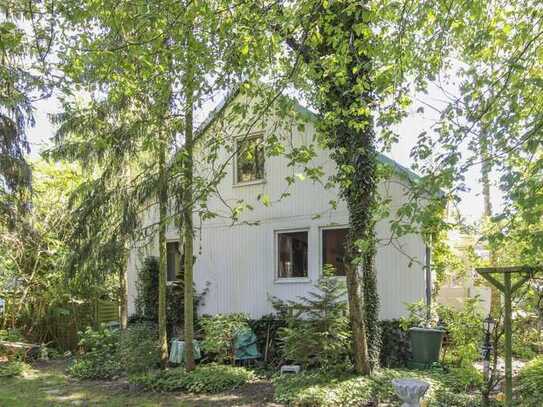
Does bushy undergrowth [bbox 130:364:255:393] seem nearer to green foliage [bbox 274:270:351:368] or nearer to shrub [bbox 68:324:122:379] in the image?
green foliage [bbox 274:270:351:368]

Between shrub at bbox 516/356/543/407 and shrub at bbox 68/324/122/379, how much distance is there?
22.9 feet

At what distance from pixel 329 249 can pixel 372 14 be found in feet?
19.9

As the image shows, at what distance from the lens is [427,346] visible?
8891 millimetres

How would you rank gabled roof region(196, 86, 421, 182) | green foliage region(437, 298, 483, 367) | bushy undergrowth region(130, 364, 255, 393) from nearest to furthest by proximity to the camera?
Answer: gabled roof region(196, 86, 421, 182) → green foliage region(437, 298, 483, 367) → bushy undergrowth region(130, 364, 255, 393)

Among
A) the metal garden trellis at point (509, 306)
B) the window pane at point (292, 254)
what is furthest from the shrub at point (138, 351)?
the metal garden trellis at point (509, 306)

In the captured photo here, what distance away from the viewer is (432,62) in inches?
243

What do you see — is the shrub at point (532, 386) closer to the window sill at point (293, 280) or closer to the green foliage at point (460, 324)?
the green foliage at point (460, 324)

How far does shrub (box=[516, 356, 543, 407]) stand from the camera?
5915 millimetres

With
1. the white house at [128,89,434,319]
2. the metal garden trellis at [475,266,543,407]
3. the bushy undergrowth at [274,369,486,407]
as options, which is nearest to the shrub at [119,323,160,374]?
the white house at [128,89,434,319]

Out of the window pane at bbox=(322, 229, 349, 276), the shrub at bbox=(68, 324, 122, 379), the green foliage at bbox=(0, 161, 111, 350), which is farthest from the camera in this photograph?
the green foliage at bbox=(0, 161, 111, 350)

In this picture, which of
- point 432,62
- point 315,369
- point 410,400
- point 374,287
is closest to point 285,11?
point 432,62

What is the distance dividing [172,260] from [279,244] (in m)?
3.22

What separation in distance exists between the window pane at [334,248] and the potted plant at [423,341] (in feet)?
5.73

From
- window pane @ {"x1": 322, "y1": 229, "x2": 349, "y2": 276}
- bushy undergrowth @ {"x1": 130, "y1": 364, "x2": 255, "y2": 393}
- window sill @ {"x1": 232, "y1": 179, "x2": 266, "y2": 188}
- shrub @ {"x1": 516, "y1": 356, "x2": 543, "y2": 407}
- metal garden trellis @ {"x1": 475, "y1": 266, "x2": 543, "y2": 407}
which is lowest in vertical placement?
bushy undergrowth @ {"x1": 130, "y1": 364, "x2": 255, "y2": 393}
